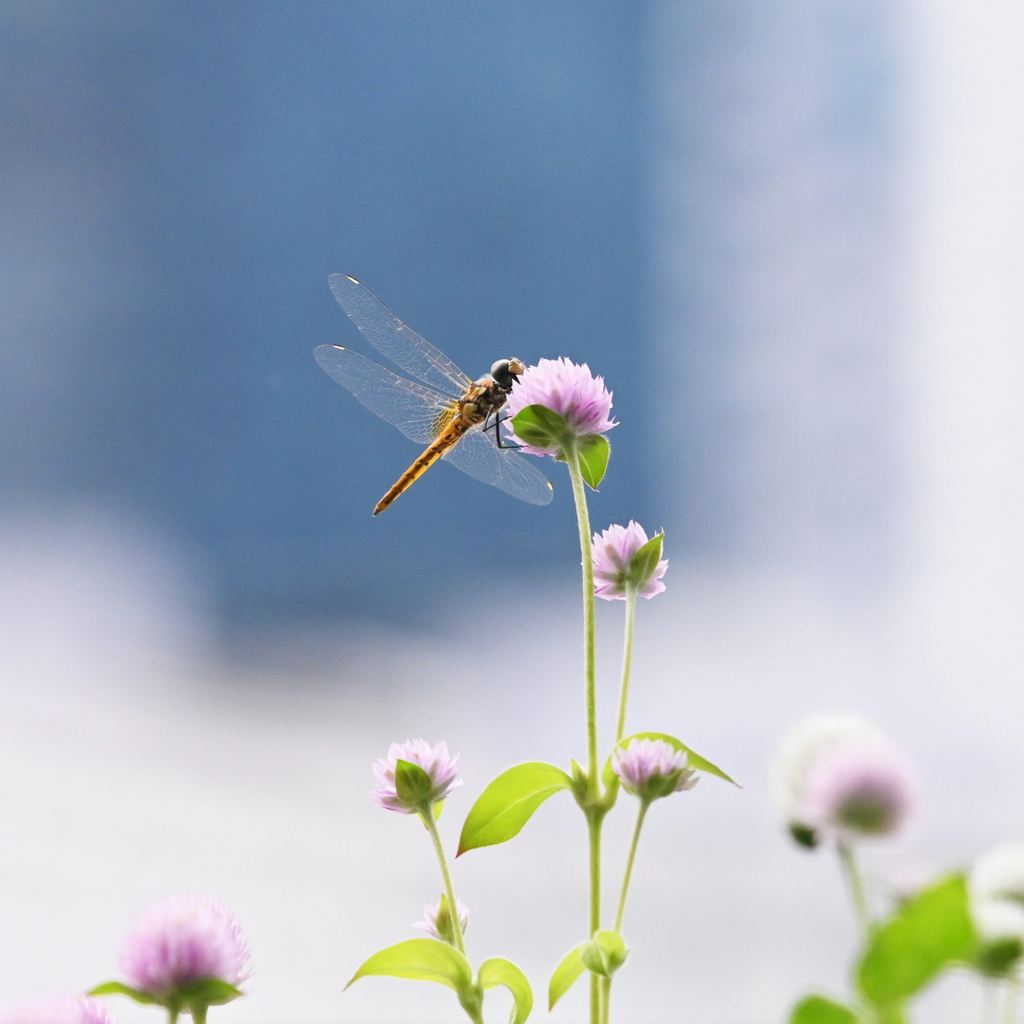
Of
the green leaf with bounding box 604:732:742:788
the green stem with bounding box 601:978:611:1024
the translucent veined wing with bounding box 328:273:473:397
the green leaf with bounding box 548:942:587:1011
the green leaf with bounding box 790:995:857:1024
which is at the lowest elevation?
the green leaf with bounding box 790:995:857:1024

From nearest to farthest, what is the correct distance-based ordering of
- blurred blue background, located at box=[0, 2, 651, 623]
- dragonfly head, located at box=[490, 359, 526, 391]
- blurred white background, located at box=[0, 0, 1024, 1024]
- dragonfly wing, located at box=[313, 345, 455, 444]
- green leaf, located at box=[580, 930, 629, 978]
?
green leaf, located at box=[580, 930, 629, 978]
dragonfly head, located at box=[490, 359, 526, 391]
dragonfly wing, located at box=[313, 345, 455, 444]
blurred white background, located at box=[0, 0, 1024, 1024]
blurred blue background, located at box=[0, 2, 651, 623]

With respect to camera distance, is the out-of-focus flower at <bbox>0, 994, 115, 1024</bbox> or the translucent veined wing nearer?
the out-of-focus flower at <bbox>0, 994, 115, 1024</bbox>

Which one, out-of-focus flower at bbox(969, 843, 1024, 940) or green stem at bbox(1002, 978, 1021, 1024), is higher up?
out-of-focus flower at bbox(969, 843, 1024, 940)

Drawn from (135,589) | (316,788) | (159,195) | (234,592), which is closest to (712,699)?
(316,788)

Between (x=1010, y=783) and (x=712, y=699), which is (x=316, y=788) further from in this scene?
(x=1010, y=783)

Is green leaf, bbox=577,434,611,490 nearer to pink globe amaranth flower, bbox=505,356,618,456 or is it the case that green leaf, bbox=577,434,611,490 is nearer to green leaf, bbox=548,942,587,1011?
pink globe amaranth flower, bbox=505,356,618,456

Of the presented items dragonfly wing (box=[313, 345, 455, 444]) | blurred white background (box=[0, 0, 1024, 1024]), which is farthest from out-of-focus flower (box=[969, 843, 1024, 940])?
blurred white background (box=[0, 0, 1024, 1024])

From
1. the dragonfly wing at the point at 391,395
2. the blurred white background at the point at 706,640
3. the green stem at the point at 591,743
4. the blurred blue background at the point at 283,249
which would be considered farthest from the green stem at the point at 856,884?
the blurred blue background at the point at 283,249
